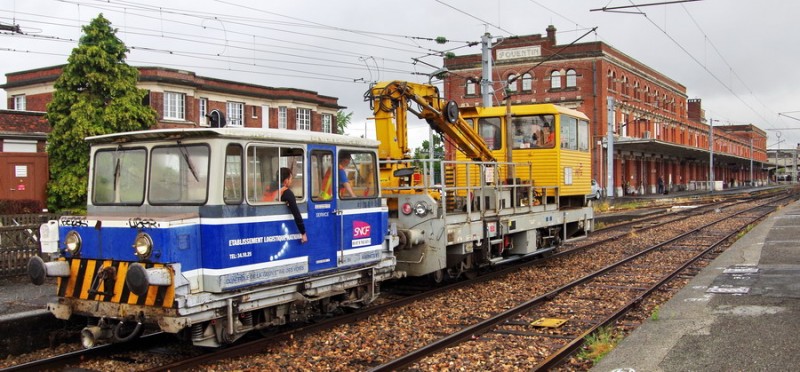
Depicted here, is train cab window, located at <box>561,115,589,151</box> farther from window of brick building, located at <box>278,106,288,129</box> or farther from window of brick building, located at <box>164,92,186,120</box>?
window of brick building, located at <box>278,106,288,129</box>

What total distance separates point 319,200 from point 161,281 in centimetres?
238

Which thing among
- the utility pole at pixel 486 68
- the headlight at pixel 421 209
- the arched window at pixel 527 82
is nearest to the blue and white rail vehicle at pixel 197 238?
the headlight at pixel 421 209

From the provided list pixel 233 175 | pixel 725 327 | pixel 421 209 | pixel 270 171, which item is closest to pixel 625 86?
pixel 421 209

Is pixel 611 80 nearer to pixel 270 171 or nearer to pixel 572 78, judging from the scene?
pixel 572 78

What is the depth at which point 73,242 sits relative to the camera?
7.48 meters

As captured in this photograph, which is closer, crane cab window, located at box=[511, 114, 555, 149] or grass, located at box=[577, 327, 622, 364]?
grass, located at box=[577, 327, 622, 364]

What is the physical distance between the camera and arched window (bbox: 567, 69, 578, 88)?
177 ft

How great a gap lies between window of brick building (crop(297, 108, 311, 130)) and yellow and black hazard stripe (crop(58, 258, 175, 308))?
40760 mm

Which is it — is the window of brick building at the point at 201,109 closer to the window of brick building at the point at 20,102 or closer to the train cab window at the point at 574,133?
the window of brick building at the point at 20,102

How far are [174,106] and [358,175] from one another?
33399 mm

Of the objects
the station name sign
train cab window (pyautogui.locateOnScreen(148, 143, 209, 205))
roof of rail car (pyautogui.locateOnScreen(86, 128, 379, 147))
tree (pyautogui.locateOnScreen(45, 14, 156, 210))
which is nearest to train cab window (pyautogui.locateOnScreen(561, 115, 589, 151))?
roof of rail car (pyautogui.locateOnScreen(86, 128, 379, 147))

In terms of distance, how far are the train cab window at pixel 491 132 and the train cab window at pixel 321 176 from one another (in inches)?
260

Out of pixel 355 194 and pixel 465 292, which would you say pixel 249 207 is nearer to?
pixel 355 194

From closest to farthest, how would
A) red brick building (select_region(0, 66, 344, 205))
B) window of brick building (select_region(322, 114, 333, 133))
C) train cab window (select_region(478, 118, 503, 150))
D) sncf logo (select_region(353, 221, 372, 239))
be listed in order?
1. sncf logo (select_region(353, 221, 372, 239))
2. train cab window (select_region(478, 118, 503, 150))
3. red brick building (select_region(0, 66, 344, 205))
4. window of brick building (select_region(322, 114, 333, 133))
